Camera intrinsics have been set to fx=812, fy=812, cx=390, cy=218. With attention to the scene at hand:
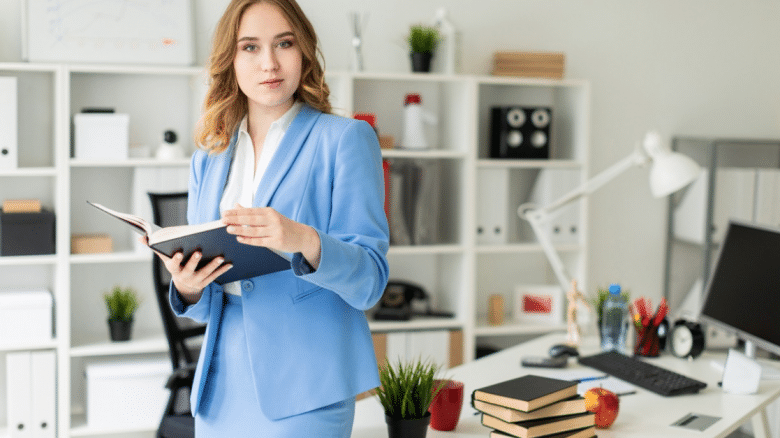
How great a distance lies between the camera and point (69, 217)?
10.7 ft

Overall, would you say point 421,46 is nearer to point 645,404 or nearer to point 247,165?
point 645,404

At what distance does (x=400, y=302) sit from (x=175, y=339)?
3.85 feet

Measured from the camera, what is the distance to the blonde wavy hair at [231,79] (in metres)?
1.46

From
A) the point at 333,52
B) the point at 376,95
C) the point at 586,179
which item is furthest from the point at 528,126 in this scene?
the point at 333,52

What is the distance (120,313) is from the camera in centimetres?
341

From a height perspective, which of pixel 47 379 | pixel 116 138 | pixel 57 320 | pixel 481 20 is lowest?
pixel 47 379

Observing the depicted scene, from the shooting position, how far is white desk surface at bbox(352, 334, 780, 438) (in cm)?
188

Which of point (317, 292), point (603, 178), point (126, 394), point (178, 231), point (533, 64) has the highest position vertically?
point (533, 64)

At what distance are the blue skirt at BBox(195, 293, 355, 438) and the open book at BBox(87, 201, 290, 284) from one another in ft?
0.42

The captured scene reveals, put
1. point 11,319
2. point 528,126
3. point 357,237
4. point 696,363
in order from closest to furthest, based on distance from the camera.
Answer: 1. point 357,237
2. point 696,363
3. point 11,319
4. point 528,126

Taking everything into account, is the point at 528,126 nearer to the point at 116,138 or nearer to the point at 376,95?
the point at 376,95

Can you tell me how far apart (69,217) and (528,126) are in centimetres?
203

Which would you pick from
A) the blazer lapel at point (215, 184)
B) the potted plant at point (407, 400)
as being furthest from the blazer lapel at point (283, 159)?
the potted plant at point (407, 400)

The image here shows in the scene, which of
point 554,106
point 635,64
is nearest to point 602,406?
point 554,106
